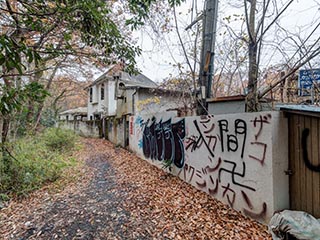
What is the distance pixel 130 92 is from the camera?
48.2 ft

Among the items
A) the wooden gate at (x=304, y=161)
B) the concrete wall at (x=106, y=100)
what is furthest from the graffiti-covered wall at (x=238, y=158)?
the concrete wall at (x=106, y=100)

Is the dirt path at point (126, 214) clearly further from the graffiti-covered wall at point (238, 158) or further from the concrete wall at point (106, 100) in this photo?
the concrete wall at point (106, 100)

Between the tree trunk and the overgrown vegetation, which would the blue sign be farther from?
the overgrown vegetation

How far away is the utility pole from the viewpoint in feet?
18.6

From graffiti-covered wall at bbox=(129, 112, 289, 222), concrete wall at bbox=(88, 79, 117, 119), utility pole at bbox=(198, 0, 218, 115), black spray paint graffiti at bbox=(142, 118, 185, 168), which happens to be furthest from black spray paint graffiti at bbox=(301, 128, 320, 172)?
concrete wall at bbox=(88, 79, 117, 119)

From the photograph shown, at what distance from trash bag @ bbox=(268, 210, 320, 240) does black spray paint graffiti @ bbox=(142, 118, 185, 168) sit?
3.47 meters

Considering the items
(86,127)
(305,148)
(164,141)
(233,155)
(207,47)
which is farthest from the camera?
(86,127)

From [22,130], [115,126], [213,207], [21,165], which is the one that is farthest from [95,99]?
[213,207]

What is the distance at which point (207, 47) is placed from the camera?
578 cm

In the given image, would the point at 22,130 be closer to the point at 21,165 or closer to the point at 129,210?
the point at 21,165

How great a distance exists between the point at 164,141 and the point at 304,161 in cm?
461

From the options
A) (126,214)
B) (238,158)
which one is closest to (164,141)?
(126,214)

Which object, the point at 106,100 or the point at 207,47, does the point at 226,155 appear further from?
the point at 106,100

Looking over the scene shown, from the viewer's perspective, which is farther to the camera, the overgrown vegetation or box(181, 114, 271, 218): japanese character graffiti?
the overgrown vegetation
